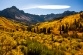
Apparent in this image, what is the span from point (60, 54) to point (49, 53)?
281 cm

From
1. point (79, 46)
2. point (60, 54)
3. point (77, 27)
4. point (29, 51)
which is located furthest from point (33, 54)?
point (77, 27)

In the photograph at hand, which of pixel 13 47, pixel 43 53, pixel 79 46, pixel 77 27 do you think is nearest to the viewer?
pixel 43 53

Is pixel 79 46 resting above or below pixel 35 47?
below

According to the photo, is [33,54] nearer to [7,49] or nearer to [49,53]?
[49,53]

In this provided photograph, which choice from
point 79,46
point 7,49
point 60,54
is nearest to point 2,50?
point 7,49

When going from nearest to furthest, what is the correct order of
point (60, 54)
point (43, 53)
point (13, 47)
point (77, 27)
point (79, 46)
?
point (43, 53), point (60, 54), point (13, 47), point (79, 46), point (77, 27)

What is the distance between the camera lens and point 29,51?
31.8 m

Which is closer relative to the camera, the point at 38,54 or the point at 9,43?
the point at 38,54

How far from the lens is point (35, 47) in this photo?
31875mm

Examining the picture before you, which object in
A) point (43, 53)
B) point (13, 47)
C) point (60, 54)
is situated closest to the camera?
point (43, 53)

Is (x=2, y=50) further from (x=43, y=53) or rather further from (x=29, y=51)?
(x=43, y=53)

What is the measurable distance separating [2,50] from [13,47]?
15.2ft

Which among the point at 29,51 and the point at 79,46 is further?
the point at 79,46

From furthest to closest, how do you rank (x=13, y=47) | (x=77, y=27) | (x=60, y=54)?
(x=77, y=27)
(x=13, y=47)
(x=60, y=54)
